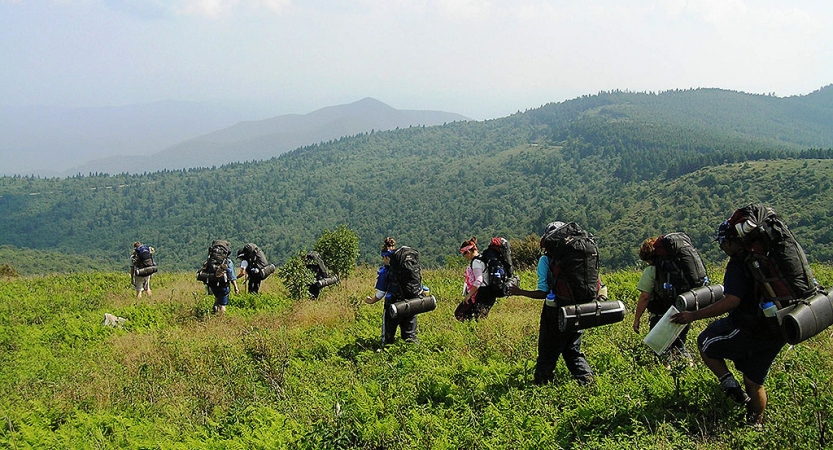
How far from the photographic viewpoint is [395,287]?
23.4 ft

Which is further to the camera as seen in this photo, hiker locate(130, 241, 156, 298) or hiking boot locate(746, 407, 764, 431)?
hiker locate(130, 241, 156, 298)

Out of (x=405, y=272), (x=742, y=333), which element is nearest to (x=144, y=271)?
(x=405, y=272)

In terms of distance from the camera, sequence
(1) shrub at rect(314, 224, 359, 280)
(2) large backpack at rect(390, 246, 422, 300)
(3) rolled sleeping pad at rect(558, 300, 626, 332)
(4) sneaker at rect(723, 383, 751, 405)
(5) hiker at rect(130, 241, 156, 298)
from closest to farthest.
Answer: (4) sneaker at rect(723, 383, 751, 405)
(3) rolled sleeping pad at rect(558, 300, 626, 332)
(2) large backpack at rect(390, 246, 422, 300)
(5) hiker at rect(130, 241, 156, 298)
(1) shrub at rect(314, 224, 359, 280)

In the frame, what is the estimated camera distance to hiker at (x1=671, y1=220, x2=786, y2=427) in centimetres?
362

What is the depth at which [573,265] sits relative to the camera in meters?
4.72

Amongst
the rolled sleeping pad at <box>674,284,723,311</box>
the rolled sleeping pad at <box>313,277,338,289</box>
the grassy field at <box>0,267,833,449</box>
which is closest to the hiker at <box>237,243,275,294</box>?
the rolled sleeping pad at <box>313,277,338,289</box>

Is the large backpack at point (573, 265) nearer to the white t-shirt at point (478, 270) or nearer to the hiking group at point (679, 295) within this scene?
the hiking group at point (679, 295)

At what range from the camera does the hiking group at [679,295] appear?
136 inches

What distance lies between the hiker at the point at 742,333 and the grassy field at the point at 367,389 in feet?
0.55

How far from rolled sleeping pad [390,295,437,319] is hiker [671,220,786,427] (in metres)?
3.69

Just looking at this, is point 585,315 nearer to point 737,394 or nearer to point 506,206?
point 737,394

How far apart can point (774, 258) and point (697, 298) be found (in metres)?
1.29

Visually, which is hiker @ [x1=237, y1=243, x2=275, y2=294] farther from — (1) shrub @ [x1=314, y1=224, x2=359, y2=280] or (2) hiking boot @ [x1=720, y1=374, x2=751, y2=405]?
(2) hiking boot @ [x1=720, y1=374, x2=751, y2=405]

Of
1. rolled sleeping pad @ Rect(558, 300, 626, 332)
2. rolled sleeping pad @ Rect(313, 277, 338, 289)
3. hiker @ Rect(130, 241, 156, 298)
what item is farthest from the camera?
hiker @ Rect(130, 241, 156, 298)
